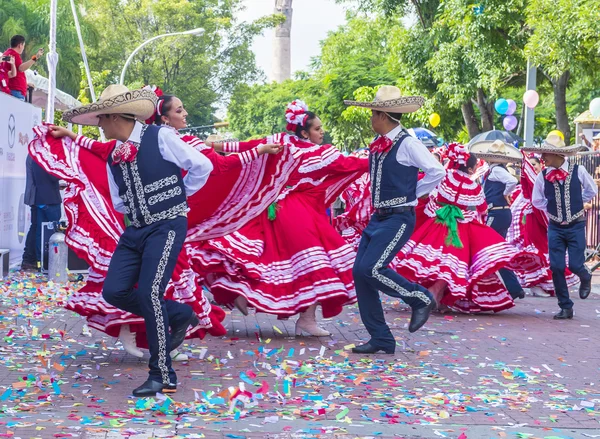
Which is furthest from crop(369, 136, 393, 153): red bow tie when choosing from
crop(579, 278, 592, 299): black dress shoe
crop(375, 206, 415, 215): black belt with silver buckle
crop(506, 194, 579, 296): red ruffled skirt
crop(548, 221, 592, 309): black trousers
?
crop(506, 194, 579, 296): red ruffled skirt

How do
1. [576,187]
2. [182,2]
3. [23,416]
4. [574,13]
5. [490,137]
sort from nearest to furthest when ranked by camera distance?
[23,416], [576,187], [574,13], [490,137], [182,2]

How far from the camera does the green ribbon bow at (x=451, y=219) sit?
1073 cm

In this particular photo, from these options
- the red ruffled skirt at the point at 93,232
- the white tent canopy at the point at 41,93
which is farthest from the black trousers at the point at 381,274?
the white tent canopy at the point at 41,93

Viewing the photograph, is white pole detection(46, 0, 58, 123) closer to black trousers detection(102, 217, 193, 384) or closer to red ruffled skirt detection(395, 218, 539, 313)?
red ruffled skirt detection(395, 218, 539, 313)

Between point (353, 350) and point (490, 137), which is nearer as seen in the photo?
point (353, 350)

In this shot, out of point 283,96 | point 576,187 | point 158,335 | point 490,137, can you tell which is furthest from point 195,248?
point 283,96

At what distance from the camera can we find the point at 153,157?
6.11 meters

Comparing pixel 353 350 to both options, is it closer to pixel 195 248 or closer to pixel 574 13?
pixel 195 248

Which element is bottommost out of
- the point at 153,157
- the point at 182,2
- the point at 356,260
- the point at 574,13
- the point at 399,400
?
the point at 399,400

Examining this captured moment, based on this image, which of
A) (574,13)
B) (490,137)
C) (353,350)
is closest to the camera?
(353,350)

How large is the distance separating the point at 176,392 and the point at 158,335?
368 mm

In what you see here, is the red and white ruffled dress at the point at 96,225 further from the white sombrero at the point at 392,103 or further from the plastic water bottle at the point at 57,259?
the plastic water bottle at the point at 57,259

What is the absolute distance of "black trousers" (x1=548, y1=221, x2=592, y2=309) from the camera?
10.6 meters

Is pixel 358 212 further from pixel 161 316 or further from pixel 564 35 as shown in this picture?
pixel 564 35
